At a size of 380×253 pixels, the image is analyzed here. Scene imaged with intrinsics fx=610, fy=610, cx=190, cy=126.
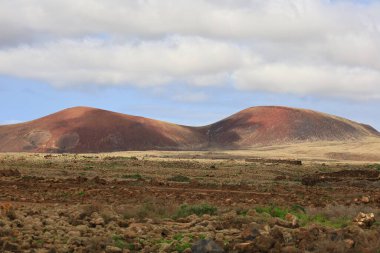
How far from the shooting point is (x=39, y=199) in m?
19.5

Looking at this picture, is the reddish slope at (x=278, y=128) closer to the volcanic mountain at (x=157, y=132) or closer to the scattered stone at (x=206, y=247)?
the volcanic mountain at (x=157, y=132)

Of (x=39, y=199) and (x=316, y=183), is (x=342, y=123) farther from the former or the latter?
(x=39, y=199)

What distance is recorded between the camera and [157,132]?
470 ft

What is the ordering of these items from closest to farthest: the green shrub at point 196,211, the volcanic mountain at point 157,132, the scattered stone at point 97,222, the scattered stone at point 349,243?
the scattered stone at point 349,243 → the scattered stone at point 97,222 → the green shrub at point 196,211 → the volcanic mountain at point 157,132

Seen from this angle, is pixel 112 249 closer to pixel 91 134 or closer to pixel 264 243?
pixel 264 243

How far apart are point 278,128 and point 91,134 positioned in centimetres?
4402

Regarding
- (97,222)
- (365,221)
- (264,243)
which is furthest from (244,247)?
(365,221)

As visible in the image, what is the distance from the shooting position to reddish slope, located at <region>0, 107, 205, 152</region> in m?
133

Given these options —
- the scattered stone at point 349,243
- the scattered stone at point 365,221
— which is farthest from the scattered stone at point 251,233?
the scattered stone at point 365,221

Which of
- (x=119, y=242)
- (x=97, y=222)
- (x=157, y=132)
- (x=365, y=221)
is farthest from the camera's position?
(x=157, y=132)

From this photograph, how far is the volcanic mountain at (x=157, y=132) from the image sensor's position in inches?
5281

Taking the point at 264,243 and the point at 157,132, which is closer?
the point at 264,243

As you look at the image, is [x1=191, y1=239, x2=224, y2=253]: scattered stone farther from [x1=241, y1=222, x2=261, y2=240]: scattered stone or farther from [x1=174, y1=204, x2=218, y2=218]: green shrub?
[x1=174, y1=204, x2=218, y2=218]: green shrub

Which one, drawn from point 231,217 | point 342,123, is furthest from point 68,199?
point 342,123
